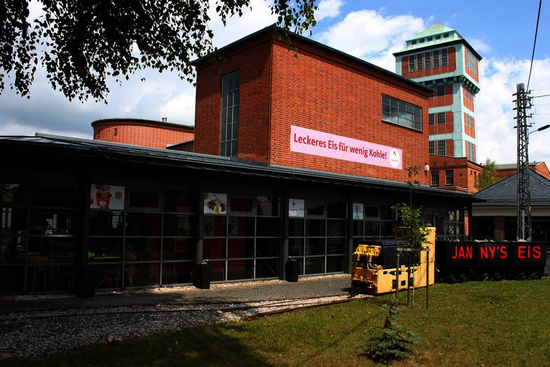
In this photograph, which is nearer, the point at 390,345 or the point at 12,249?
the point at 390,345

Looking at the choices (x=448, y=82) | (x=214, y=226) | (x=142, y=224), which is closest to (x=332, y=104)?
(x=214, y=226)

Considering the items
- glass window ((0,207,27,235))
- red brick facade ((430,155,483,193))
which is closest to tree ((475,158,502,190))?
red brick facade ((430,155,483,193))

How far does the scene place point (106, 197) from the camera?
14289 mm

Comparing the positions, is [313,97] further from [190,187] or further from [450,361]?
[450,361]

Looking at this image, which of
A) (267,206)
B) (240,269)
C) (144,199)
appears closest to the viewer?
(144,199)

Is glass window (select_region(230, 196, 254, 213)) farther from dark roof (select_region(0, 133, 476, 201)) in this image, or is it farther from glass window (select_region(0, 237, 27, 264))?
glass window (select_region(0, 237, 27, 264))

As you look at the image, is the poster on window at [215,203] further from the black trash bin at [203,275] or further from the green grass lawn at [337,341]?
the green grass lawn at [337,341]

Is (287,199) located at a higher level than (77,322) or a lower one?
higher

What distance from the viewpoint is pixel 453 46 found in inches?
2840

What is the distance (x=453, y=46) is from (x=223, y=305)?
234ft

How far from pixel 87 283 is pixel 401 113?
76.8ft

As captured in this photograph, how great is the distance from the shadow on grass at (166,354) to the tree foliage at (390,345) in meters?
2.03

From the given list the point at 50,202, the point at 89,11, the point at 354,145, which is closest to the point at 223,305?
the point at 50,202

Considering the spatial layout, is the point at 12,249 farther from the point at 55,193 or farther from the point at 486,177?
the point at 486,177
